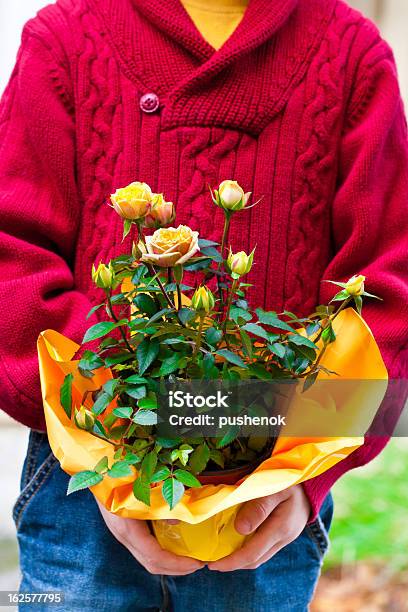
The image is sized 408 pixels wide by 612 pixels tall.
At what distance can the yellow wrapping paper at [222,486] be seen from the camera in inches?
28.8

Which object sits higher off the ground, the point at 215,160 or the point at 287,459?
the point at 215,160

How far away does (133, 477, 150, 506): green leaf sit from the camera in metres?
0.70

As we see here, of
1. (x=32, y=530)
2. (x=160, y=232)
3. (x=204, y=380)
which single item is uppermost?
(x=160, y=232)

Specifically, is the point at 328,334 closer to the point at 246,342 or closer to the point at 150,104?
the point at 246,342

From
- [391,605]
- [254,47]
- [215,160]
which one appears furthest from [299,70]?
[391,605]

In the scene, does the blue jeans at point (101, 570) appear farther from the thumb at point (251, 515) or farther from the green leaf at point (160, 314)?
the green leaf at point (160, 314)

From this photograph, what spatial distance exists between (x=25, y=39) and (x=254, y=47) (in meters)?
0.31

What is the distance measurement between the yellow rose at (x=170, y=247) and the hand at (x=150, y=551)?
318 mm

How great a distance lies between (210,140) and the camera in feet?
3.21

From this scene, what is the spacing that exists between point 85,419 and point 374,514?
1596 millimetres

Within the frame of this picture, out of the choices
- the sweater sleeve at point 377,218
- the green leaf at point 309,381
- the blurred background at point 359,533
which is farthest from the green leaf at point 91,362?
the blurred background at point 359,533

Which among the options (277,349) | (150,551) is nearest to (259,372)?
(277,349)

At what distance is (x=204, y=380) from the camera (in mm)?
716

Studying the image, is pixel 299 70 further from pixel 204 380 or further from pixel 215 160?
pixel 204 380
